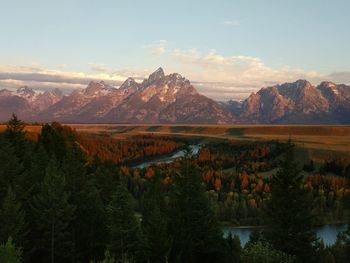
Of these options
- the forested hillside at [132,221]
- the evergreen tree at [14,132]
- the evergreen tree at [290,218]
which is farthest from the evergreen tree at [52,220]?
the evergreen tree at [14,132]

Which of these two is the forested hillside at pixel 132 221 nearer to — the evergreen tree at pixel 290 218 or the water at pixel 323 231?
the evergreen tree at pixel 290 218

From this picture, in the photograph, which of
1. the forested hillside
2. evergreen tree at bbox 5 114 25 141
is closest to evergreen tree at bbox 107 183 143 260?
the forested hillside

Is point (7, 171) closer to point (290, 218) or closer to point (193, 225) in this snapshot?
point (193, 225)

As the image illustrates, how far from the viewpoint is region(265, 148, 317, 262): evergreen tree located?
4944 centimetres

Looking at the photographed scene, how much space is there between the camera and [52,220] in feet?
180

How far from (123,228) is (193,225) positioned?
358 inches

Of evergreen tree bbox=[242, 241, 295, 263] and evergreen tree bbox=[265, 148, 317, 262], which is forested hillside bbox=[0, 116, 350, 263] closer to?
evergreen tree bbox=[242, 241, 295, 263]

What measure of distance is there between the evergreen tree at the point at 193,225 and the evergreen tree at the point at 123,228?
5.52 metres

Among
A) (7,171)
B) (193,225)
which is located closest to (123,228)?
(193,225)

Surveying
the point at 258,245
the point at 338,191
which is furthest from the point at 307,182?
the point at 258,245

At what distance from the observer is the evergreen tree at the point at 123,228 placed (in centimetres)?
5206

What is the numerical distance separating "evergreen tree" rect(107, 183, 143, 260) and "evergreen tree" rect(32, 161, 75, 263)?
6.11 m

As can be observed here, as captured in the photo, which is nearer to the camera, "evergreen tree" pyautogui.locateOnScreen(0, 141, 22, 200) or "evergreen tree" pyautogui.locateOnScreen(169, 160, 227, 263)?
"evergreen tree" pyautogui.locateOnScreen(169, 160, 227, 263)

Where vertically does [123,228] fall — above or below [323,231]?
above
